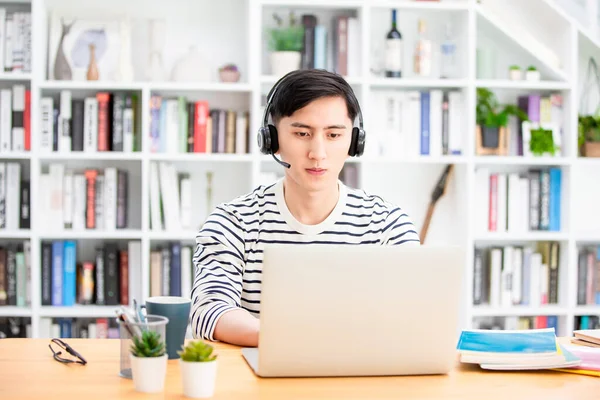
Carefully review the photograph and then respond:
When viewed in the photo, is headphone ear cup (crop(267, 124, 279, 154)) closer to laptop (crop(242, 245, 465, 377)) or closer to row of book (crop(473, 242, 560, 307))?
laptop (crop(242, 245, 465, 377))

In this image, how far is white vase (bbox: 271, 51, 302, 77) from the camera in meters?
3.64

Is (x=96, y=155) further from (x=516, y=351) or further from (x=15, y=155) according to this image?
(x=516, y=351)

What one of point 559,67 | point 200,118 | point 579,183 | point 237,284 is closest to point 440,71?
point 559,67

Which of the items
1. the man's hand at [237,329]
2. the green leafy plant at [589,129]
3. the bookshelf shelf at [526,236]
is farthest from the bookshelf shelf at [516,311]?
the man's hand at [237,329]

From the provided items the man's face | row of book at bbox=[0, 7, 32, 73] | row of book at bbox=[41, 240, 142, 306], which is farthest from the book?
row of book at bbox=[0, 7, 32, 73]

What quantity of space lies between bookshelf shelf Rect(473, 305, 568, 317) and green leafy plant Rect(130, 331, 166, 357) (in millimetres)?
2626

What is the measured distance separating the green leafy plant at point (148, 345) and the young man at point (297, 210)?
477 mm

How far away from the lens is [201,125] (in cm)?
368

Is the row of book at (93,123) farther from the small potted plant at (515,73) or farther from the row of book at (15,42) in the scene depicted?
the small potted plant at (515,73)

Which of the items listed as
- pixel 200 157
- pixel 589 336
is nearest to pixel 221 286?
pixel 589 336

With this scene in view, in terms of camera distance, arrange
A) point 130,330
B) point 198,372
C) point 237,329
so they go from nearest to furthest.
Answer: point 198,372 < point 130,330 < point 237,329

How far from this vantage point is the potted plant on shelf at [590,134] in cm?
383

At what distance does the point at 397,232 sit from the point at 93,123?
195 centimetres

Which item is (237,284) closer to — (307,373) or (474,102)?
(307,373)
